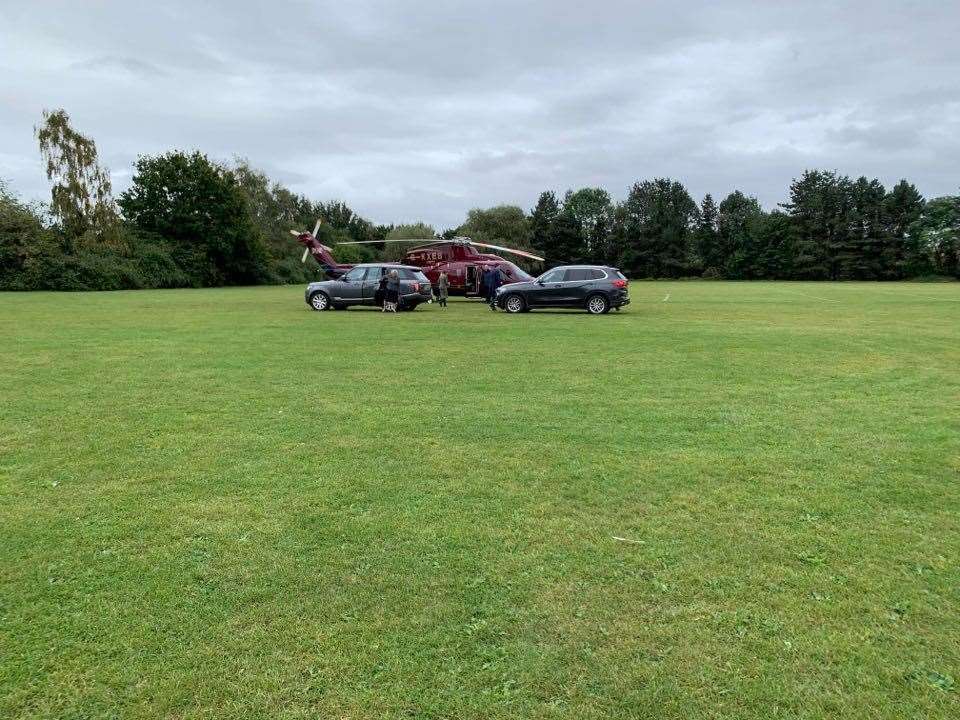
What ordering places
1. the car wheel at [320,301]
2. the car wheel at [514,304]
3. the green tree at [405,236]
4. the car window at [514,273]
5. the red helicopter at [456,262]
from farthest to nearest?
the green tree at [405,236] < the red helicopter at [456,262] < the car window at [514,273] < the car wheel at [320,301] < the car wheel at [514,304]

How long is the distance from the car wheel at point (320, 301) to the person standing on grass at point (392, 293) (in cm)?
263

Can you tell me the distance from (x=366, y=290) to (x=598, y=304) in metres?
8.36

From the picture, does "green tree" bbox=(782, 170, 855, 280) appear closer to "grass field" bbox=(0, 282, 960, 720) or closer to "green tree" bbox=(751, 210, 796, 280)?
"green tree" bbox=(751, 210, 796, 280)

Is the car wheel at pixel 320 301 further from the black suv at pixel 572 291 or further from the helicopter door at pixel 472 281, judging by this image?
the helicopter door at pixel 472 281

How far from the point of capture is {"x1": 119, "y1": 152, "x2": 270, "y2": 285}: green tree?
2248 inches

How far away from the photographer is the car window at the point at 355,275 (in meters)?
25.5

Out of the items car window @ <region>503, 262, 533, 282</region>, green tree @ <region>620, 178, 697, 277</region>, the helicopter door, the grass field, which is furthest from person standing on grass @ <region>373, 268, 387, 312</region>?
green tree @ <region>620, 178, 697, 277</region>

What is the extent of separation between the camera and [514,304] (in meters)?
24.2

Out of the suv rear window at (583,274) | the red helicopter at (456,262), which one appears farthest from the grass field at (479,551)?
the red helicopter at (456,262)

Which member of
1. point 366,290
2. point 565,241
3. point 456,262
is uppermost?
point 565,241

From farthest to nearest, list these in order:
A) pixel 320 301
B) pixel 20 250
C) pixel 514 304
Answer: pixel 20 250 < pixel 320 301 < pixel 514 304

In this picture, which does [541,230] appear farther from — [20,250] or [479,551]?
[479,551]

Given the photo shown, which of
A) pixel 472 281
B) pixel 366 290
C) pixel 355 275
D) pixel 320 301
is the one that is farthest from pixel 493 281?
pixel 320 301

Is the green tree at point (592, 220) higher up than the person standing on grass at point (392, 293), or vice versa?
the green tree at point (592, 220)
